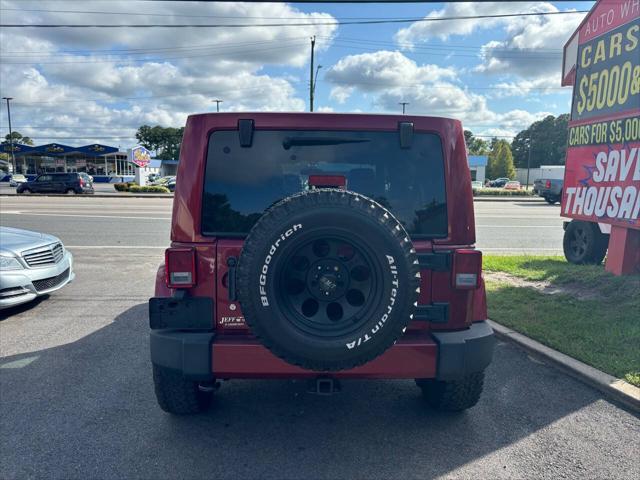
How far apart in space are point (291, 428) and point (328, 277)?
1292mm

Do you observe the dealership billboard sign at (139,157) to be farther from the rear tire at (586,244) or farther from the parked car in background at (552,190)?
the rear tire at (586,244)

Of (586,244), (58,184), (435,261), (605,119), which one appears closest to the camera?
(435,261)

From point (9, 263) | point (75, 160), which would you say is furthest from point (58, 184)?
point (75, 160)

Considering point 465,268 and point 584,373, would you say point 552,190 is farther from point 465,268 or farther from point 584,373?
point 465,268

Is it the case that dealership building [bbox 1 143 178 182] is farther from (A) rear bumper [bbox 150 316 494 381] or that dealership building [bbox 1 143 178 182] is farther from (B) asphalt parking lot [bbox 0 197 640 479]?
(A) rear bumper [bbox 150 316 494 381]

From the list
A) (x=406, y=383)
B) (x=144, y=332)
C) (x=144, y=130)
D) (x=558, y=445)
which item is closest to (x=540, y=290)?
(x=406, y=383)

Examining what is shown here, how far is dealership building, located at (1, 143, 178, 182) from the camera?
7250cm

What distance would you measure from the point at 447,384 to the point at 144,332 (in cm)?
338

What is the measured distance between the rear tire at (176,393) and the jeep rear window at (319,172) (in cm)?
103

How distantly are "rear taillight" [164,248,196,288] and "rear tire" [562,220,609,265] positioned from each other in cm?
761

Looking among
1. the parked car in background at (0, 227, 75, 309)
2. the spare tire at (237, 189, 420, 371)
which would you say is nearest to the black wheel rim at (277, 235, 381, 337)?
the spare tire at (237, 189, 420, 371)

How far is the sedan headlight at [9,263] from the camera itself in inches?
219

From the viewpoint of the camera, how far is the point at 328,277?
8.60ft

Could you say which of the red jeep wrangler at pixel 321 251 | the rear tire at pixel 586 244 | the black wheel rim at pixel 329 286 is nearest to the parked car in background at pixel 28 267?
the red jeep wrangler at pixel 321 251
